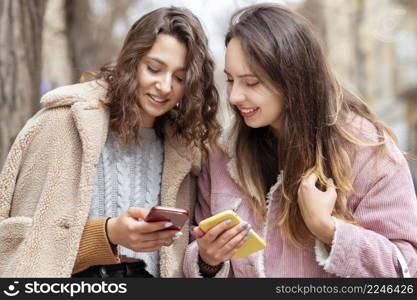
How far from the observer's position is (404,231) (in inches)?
113

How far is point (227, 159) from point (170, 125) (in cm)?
34

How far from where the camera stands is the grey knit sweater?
10.1 ft

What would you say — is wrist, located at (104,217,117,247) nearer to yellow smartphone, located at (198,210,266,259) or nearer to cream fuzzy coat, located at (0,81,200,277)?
cream fuzzy coat, located at (0,81,200,277)

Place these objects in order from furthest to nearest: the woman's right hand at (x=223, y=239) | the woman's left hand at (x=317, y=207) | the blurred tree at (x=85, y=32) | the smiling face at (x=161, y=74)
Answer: the blurred tree at (x=85, y=32), the smiling face at (x=161, y=74), the woman's left hand at (x=317, y=207), the woman's right hand at (x=223, y=239)

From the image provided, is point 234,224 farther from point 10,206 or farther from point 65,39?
point 65,39

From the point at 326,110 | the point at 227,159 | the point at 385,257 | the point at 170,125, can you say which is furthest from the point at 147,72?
the point at 385,257

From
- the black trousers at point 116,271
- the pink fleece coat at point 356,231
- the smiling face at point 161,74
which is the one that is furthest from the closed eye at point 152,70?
the black trousers at point 116,271

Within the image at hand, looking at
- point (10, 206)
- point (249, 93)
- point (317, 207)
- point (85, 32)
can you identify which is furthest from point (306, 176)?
point (85, 32)

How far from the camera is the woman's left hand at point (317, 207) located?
2.80 meters

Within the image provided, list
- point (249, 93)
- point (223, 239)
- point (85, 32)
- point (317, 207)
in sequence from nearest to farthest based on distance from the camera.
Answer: point (223, 239), point (317, 207), point (249, 93), point (85, 32)

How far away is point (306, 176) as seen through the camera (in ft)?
9.54

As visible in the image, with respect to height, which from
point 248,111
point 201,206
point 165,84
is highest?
point 165,84

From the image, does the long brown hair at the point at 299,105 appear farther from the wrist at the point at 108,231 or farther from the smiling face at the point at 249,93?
the wrist at the point at 108,231

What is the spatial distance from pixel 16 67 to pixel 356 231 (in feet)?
7.06
